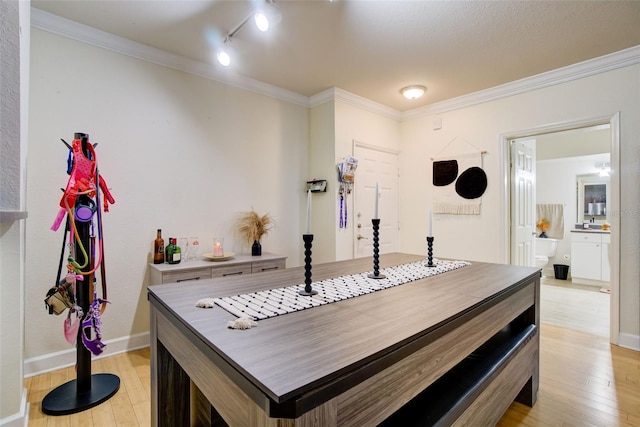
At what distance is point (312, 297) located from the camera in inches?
50.4

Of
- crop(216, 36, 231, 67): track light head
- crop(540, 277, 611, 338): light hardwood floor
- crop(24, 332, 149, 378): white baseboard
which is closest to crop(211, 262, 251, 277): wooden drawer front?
crop(24, 332, 149, 378): white baseboard

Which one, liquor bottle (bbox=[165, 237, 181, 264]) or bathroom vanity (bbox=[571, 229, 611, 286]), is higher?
liquor bottle (bbox=[165, 237, 181, 264])

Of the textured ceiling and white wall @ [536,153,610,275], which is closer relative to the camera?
the textured ceiling

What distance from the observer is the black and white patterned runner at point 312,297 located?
112cm

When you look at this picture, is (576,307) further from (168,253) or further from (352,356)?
(168,253)

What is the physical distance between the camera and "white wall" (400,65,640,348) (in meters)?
2.72

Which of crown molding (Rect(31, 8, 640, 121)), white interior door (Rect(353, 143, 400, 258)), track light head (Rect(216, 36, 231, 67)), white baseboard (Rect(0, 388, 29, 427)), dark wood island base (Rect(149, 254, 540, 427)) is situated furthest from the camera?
white interior door (Rect(353, 143, 400, 258))

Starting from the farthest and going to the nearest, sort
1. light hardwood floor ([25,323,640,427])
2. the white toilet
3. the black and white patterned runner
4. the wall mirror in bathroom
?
the white toilet, the wall mirror in bathroom, light hardwood floor ([25,323,640,427]), the black and white patterned runner

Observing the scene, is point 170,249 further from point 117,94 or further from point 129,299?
point 117,94

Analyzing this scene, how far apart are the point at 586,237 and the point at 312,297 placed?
18.4 feet

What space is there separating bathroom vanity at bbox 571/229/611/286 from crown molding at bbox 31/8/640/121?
3008mm

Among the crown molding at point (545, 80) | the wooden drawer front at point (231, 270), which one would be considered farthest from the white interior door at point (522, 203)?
the wooden drawer front at point (231, 270)

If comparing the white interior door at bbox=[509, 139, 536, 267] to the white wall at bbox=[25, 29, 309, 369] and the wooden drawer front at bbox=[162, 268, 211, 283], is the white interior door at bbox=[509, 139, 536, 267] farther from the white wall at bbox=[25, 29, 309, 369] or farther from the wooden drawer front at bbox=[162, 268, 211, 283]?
the wooden drawer front at bbox=[162, 268, 211, 283]

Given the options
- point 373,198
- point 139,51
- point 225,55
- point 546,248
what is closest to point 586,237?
point 546,248
